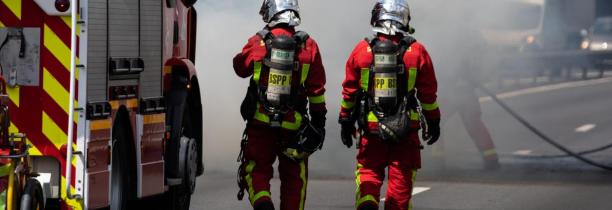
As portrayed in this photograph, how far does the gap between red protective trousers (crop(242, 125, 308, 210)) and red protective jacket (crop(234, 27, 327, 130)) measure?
0.41 feet

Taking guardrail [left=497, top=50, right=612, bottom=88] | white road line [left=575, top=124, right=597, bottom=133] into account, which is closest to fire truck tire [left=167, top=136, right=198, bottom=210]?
white road line [left=575, top=124, right=597, bottom=133]

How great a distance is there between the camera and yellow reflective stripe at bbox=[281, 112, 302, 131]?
9.05 meters

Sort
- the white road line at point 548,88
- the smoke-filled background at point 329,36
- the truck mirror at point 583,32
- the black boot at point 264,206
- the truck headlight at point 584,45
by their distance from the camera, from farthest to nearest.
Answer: the truck headlight at point 584,45 < the truck mirror at point 583,32 < the white road line at point 548,88 < the smoke-filled background at point 329,36 < the black boot at point 264,206

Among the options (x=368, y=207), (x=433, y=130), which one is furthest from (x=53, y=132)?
(x=433, y=130)

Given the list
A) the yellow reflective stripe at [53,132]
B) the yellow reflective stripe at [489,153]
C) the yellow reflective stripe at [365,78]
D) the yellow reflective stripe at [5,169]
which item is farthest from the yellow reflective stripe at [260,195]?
the yellow reflective stripe at [489,153]

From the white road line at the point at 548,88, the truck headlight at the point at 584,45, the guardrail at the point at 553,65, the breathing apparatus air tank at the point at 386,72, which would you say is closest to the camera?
the breathing apparatus air tank at the point at 386,72

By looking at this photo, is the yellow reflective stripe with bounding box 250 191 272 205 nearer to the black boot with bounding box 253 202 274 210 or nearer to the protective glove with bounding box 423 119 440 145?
the black boot with bounding box 253 202 274 210

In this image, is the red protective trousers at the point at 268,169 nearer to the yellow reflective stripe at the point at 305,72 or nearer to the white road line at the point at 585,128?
the yellow reflective stripe at the point at 305,72

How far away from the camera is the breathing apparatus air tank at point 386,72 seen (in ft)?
29.0

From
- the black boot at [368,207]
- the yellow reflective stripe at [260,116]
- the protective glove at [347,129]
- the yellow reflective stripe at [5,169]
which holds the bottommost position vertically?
the black boot at [368,207]

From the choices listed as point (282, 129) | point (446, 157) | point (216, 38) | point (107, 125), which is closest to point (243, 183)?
point (282, 129)

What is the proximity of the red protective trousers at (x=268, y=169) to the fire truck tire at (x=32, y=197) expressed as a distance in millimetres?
1517

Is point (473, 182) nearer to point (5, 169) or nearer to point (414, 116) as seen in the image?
point (414, 116)

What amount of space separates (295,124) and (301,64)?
38 cm
